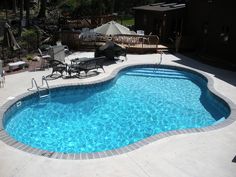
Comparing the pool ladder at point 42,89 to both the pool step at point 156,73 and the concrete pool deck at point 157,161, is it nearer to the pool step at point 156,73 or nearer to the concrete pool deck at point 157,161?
the concrete pool deck at point 157,161

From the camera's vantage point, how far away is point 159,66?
1836 centimetres

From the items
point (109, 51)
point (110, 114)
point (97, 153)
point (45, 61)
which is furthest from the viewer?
point (109, 51)

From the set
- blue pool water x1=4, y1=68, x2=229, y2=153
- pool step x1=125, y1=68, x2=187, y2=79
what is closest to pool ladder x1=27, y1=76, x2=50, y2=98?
blue pool water x1=4, y1=68, x2=229, y2=153

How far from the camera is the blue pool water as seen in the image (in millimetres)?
9875

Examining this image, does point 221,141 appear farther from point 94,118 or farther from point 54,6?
point 54,6

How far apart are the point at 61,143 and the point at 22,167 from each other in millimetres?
2602

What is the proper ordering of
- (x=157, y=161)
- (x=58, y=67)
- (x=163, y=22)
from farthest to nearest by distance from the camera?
1. (x=163, y=22)
2. (x=58, y=67)
3. (x=157, y=161)

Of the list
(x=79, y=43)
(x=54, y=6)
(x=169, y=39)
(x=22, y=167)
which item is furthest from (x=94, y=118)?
(x=54, y=6)

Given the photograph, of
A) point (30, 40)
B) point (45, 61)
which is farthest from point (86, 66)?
point (30, 40)

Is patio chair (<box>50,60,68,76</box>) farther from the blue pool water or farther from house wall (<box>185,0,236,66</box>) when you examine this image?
house wall (<box>185,0,236,66</box>)

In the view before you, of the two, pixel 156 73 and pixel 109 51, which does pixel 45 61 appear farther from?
pixel 156 73

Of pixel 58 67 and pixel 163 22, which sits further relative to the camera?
pixel 163 22

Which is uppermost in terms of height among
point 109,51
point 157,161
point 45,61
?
point 109,51

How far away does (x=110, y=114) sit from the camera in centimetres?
1195
